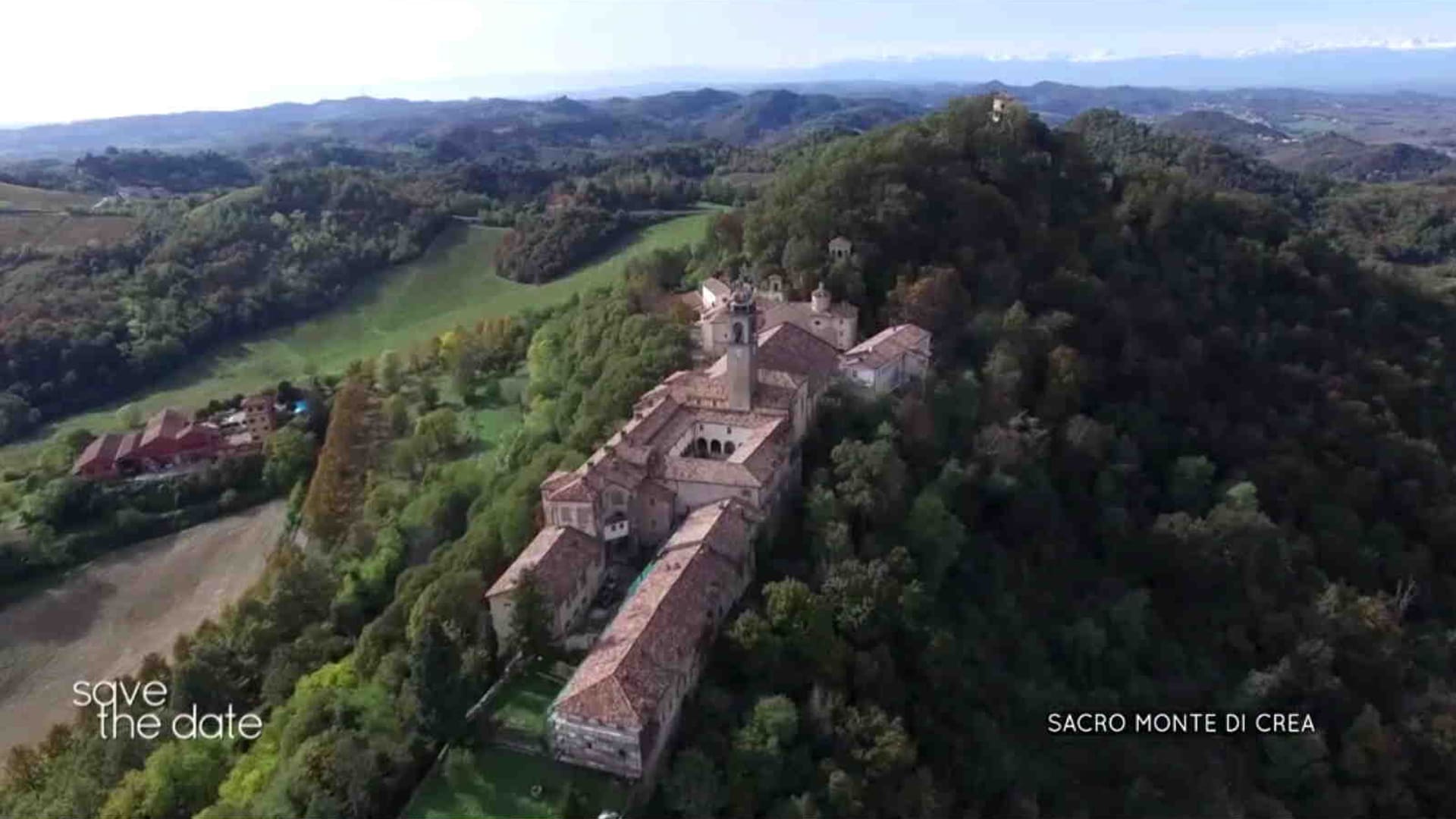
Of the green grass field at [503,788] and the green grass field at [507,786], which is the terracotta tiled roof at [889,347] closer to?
the green grass field at [507,786]

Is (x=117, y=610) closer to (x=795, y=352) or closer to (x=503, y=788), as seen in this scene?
(x=503, y=788)

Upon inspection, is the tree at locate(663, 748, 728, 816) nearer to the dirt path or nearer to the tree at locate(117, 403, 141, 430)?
the dirt path

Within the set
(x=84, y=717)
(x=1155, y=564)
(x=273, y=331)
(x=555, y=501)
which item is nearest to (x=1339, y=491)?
(x=1155, y=564)

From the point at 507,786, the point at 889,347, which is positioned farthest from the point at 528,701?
the point at 889,347

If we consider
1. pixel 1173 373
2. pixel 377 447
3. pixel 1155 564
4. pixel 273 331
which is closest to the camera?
pixel 1155 564

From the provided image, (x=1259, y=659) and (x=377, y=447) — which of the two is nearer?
(x=1259, y=659)

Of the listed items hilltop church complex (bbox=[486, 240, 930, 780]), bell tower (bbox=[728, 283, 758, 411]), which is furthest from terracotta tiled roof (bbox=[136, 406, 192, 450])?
bell tower (bbox=[728, 283, 758, 411])

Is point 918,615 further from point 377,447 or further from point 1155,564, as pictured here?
point 377,447
